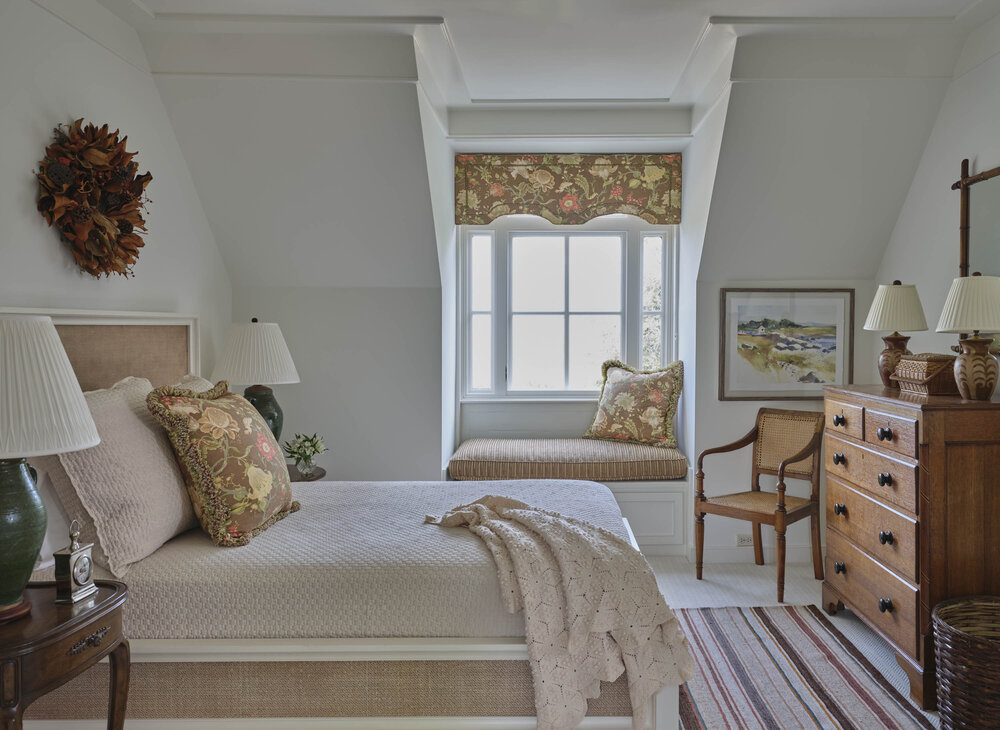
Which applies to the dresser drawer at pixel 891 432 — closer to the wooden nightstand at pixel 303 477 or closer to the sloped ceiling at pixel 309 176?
the sloped ceiling at pixel 309 176

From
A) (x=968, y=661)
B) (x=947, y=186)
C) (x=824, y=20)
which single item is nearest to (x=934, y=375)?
(x=968, y=661)

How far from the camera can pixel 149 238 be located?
3033 millimetres

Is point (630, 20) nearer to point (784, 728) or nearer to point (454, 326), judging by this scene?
point (454, 326)

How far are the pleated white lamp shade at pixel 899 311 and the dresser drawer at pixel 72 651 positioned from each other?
306 centimetres

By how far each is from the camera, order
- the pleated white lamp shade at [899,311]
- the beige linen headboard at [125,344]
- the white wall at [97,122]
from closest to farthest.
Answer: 1. the white wall at [97,122]
2. the beige linen headboard at [125,344]
3. the pleated white lamp shade at [899,311]

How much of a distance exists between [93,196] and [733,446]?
3271 millimetres

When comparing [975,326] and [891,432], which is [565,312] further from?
[975,326]

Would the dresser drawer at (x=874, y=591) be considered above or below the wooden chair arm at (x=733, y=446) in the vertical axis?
below

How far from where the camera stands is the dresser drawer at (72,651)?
1422 mm

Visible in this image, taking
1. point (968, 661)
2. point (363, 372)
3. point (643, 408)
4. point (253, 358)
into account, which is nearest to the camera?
point (968, 661)

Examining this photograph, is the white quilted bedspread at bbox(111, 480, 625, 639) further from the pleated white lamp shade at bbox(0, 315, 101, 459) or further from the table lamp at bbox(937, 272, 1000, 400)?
the table lamp at bbox(937, 272, 1000, 400)

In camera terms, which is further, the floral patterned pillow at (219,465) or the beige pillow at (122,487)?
the floral patterned pillow at (219,465)

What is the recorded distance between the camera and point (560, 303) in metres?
4.66

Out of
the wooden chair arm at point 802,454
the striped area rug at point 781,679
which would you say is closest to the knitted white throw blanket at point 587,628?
the striped area rug at point 781,679
